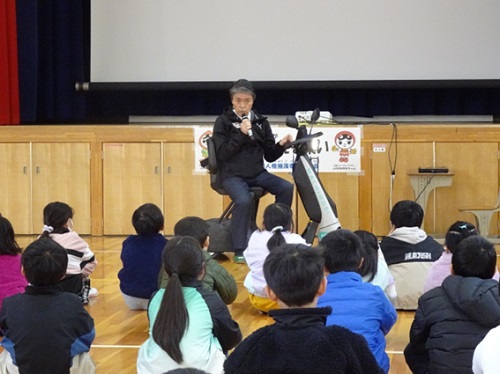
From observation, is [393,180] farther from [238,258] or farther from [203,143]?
[238,258]

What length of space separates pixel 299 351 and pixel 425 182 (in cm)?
644

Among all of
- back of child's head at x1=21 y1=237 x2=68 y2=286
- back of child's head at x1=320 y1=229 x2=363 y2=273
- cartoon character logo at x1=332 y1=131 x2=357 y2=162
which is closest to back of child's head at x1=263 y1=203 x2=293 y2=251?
back of child's head at x1=320 y1=229 x2=363 y2=273

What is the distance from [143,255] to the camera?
510 cm

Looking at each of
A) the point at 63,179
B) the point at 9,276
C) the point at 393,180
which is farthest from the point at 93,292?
the point at 393,180

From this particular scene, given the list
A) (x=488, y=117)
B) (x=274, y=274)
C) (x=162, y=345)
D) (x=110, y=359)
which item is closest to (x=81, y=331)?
(x=162, y=345)

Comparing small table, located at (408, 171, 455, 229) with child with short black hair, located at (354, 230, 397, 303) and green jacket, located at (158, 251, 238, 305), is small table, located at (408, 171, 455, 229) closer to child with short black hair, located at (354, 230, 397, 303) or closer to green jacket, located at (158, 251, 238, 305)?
child with short black hair, located at (354, 230, 397, 303)

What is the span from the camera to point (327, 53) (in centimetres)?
988

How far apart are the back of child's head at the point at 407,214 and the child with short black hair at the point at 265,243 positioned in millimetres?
574

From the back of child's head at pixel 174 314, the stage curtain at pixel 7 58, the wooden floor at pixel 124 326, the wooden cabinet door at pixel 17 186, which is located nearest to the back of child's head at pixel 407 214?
the wooden floor at pixel 124 326

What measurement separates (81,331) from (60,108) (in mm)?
7145

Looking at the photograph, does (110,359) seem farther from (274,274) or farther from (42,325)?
(274,274)

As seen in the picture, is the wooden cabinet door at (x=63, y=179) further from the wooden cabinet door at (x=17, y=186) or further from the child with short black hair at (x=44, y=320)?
the child with short black hair at (x=44, y=320)

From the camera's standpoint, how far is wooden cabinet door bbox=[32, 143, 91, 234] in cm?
879

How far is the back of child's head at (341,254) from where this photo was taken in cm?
312
